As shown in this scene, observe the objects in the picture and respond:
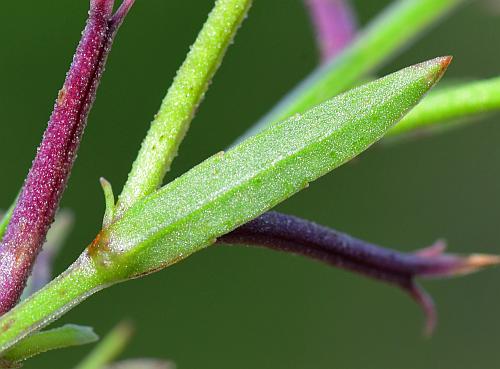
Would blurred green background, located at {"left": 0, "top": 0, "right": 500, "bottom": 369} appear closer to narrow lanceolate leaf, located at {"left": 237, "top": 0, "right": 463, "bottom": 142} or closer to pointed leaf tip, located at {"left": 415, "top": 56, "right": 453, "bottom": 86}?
narrow lanceolate leaf, located at {"left": 237, "top": 0, "right": 463, "bottom": 142}

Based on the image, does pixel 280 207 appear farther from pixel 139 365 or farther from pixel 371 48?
pixel 139 365

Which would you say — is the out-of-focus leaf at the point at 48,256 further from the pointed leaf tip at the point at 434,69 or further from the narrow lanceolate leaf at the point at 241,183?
the pointed leaf tip at the point at 434,69

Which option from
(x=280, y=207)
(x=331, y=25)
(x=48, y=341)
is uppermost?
(x=280, y=207)

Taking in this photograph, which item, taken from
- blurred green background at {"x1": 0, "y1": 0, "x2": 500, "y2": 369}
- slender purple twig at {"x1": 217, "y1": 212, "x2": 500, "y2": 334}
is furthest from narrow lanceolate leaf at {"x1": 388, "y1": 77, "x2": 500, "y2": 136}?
blurred green background at {"x1": 0, "y1": 0, "x2": 500, "y2": 369}

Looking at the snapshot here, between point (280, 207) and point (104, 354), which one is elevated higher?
point (280, 207)

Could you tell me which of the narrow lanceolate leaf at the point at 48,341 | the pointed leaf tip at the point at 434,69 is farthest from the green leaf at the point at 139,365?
the pointed leaf tip at the point at 434,69

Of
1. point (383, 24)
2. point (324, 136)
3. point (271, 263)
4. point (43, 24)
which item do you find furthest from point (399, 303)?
point (324, 136)

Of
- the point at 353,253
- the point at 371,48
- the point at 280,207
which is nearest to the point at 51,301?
the point at 353,253

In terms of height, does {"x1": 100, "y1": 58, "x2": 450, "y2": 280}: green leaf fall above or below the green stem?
above
